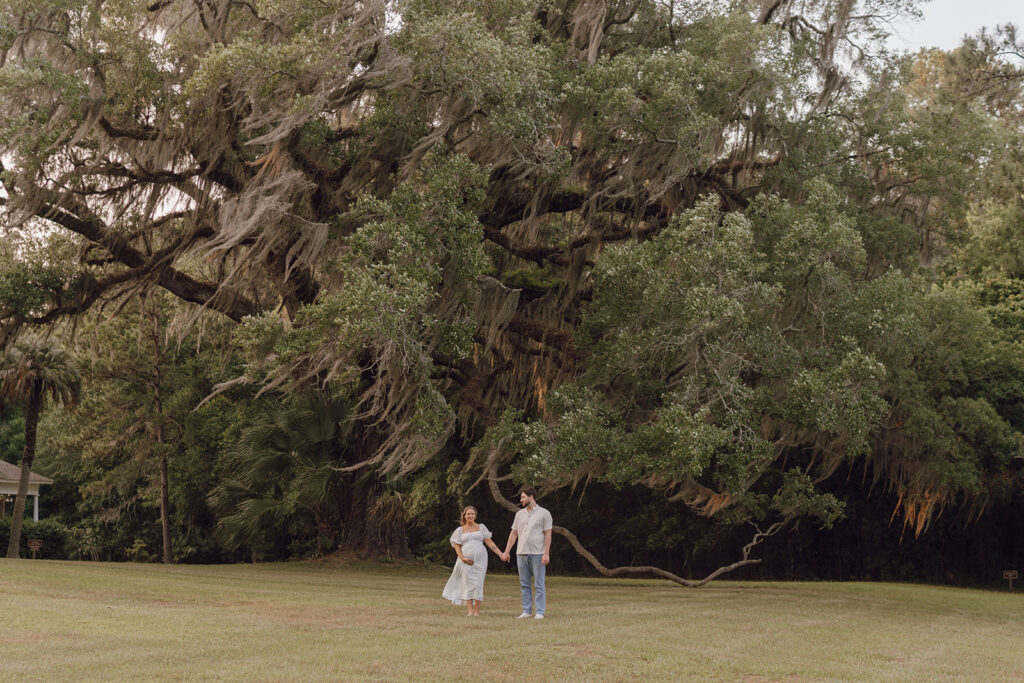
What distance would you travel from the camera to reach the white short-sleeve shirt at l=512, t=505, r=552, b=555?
10.7 m

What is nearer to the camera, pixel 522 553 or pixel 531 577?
pixel 522 553

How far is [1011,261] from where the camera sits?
2109 cm

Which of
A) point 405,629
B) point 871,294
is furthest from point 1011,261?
point 405,629

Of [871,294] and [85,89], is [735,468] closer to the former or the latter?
[871,294]

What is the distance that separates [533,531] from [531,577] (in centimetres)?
67

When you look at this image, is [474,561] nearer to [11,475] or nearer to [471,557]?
[471,557]

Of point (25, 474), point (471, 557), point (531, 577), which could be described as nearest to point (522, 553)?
point (531, 577)

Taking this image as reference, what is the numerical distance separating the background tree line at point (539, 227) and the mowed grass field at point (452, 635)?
2.38 meters

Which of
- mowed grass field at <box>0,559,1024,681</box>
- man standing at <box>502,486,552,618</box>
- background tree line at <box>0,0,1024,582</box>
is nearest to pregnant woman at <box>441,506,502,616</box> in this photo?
mowed grass field at <box>0,559,1024,681</box>

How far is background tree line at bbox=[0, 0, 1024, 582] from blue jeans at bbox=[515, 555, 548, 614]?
309 cm

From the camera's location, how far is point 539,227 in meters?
18.2

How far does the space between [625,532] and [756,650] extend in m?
18.6

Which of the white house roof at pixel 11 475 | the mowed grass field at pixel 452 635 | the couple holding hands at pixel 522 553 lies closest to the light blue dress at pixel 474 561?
the couple holding hands at pixel 522 553

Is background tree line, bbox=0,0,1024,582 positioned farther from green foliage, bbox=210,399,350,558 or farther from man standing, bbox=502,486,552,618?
man standing, bbox=502,486,552,618
